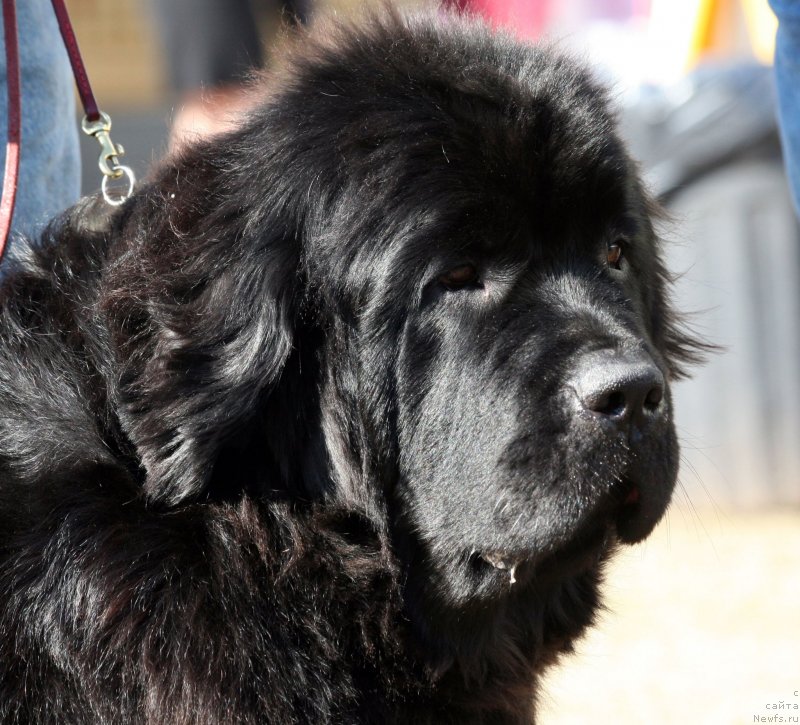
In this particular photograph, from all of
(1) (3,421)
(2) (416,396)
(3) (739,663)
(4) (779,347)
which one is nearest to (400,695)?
(2) (416,396)

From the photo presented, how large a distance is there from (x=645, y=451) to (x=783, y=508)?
4607 mm

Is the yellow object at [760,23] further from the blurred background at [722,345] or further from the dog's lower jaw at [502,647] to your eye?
the dog's lower jaw at [502,647]

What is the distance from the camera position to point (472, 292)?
2.46 m

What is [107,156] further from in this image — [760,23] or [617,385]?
[760,23]

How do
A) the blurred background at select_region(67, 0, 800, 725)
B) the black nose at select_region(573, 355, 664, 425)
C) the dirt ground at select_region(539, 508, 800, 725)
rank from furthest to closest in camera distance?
the blurred background at select_region(67, 0, 800, 725) < the dirt ground at select_region(539, 508, 800, 725) < the black nose at select_region(573, 355, 664, 425)

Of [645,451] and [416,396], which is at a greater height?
[416,396]

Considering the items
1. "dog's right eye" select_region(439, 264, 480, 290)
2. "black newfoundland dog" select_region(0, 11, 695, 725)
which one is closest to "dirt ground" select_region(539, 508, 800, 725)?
"black newfoundland dog" select_region(0, 11, 695, 725)

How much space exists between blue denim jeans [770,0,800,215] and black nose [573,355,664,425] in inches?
50.1

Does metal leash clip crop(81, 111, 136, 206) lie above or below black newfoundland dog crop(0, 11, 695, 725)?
above

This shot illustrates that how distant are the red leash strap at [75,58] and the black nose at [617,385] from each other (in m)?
1.54

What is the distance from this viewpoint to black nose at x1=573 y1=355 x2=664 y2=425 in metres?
2.29

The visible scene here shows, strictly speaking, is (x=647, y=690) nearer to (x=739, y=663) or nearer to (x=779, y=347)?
(x=739, y=663)

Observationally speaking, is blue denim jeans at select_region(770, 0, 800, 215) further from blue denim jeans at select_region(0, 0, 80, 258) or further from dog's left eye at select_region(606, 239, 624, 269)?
blue denim jeans at select_region(0, 0, 80, 258)

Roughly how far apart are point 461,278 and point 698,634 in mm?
3330
